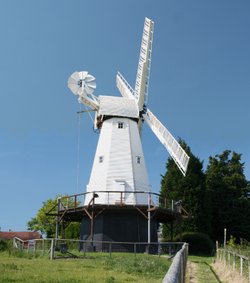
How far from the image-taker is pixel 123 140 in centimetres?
3114

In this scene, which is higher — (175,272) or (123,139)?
(123,139)

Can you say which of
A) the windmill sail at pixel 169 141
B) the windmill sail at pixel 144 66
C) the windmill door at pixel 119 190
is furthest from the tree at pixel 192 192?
the windmill door at pixel 119 190

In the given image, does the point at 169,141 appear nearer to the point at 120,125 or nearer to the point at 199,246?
the point at 120,125

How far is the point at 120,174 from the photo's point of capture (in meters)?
29.9

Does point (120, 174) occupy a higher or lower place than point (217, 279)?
higher

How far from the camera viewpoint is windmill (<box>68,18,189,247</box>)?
96.8ft

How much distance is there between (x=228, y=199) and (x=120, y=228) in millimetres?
23609

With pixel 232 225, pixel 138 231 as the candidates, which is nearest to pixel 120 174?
pixel 138 231

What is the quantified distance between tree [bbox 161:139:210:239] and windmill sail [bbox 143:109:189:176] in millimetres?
11196

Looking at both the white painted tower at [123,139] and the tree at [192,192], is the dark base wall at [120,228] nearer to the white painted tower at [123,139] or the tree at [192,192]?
the white painted tower at [123,139]

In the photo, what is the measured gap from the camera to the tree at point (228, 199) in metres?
47.0

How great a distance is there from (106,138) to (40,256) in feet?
38.9

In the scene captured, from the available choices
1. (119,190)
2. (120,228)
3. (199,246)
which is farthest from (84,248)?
(199,246)

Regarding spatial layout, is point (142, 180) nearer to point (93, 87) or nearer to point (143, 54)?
point (93, 87)
